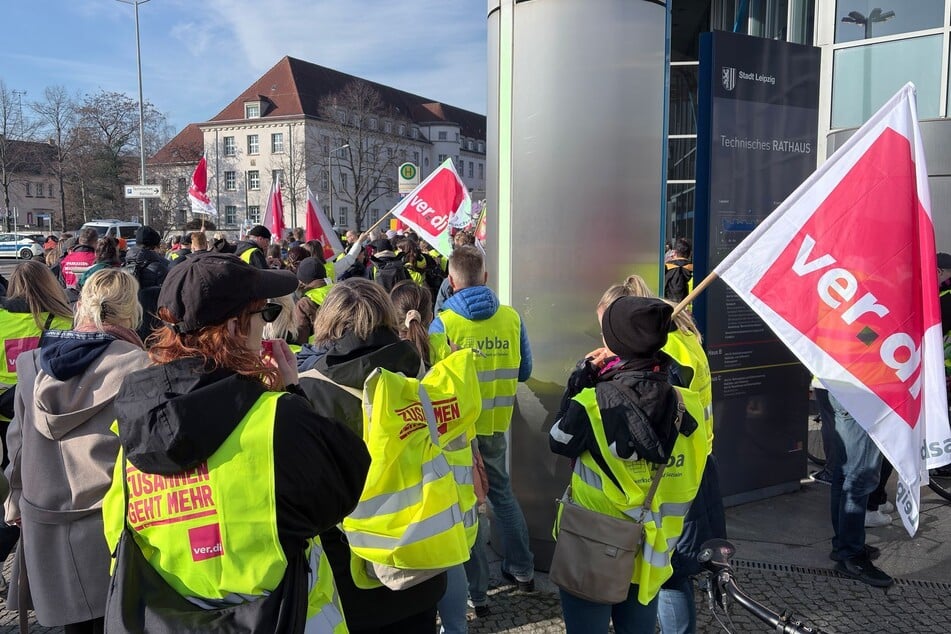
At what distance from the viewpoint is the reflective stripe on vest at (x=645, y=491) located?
9.20 feet

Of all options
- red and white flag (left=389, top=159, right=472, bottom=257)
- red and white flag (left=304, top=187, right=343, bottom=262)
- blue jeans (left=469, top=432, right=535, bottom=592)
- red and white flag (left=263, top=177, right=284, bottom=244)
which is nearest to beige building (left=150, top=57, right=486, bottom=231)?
red and white flag (left=263, top=177, right=284, bottom=244)

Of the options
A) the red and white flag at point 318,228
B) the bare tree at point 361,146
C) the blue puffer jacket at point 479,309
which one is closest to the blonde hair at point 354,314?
the blue puffer jacket at point 479,309

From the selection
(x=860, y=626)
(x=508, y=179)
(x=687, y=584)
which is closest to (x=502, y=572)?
(x=687, y=584)

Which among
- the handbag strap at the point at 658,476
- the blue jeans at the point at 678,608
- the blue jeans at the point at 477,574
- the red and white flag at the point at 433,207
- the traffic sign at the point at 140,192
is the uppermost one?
the traffic sign at the point at 140,192

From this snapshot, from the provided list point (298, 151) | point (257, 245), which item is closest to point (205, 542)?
point (257, 245)

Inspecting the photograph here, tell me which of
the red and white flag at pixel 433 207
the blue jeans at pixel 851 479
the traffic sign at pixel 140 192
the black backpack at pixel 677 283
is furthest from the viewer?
the traffic sign at pixel 140 192

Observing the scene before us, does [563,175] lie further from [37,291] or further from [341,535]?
[37,291]

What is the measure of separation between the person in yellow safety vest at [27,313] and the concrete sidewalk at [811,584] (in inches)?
55.4

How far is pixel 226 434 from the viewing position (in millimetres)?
1743

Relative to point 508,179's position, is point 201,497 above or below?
below

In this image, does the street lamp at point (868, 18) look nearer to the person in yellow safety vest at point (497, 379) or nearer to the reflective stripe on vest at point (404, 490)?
the person in yellow safety vest at point (497, 379)

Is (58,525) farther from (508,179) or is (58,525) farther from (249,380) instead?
(508,179)

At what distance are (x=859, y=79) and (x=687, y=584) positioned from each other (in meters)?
10.6

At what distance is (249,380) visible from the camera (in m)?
1.85
